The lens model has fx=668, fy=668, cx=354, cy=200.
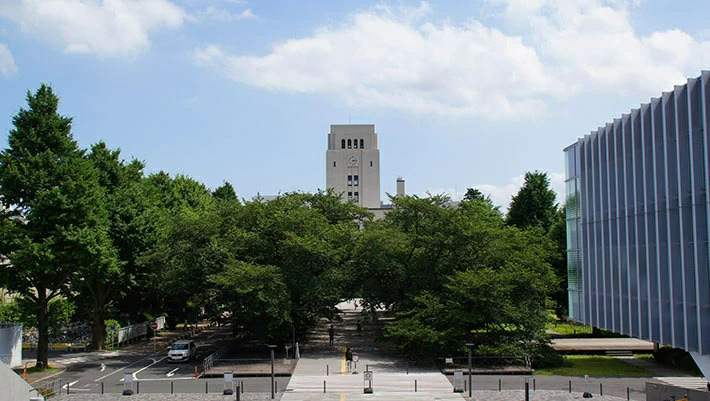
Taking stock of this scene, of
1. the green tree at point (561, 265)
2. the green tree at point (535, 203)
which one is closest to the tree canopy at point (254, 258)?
the green tree at point (561, 265)

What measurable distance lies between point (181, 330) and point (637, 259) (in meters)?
43.2

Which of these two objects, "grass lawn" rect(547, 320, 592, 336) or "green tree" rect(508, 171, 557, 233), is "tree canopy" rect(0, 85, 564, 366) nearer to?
"grass lawn" rect(547, 320, 592, 336)

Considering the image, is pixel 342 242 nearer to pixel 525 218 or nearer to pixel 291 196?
pixel 291 196

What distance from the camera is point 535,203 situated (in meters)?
71.1

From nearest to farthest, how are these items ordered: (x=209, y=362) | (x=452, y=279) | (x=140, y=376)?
(x=140, y=376) < (x=209, y=362) < (x=452, y=279)

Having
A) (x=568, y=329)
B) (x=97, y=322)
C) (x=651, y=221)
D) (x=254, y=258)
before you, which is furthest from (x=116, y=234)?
(x=568, y=329)

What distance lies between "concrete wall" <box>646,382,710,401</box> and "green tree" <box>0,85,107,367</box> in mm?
29558

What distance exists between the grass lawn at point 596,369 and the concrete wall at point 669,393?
9.37 metres

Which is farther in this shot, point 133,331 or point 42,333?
point 133,331

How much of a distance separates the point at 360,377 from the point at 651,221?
1651 cm

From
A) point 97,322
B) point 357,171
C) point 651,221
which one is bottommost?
point 97,322

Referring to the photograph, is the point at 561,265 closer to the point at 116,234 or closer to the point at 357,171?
the point at 116,234

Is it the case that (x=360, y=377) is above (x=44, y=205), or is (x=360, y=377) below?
below

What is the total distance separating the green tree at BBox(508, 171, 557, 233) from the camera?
71062 mm
